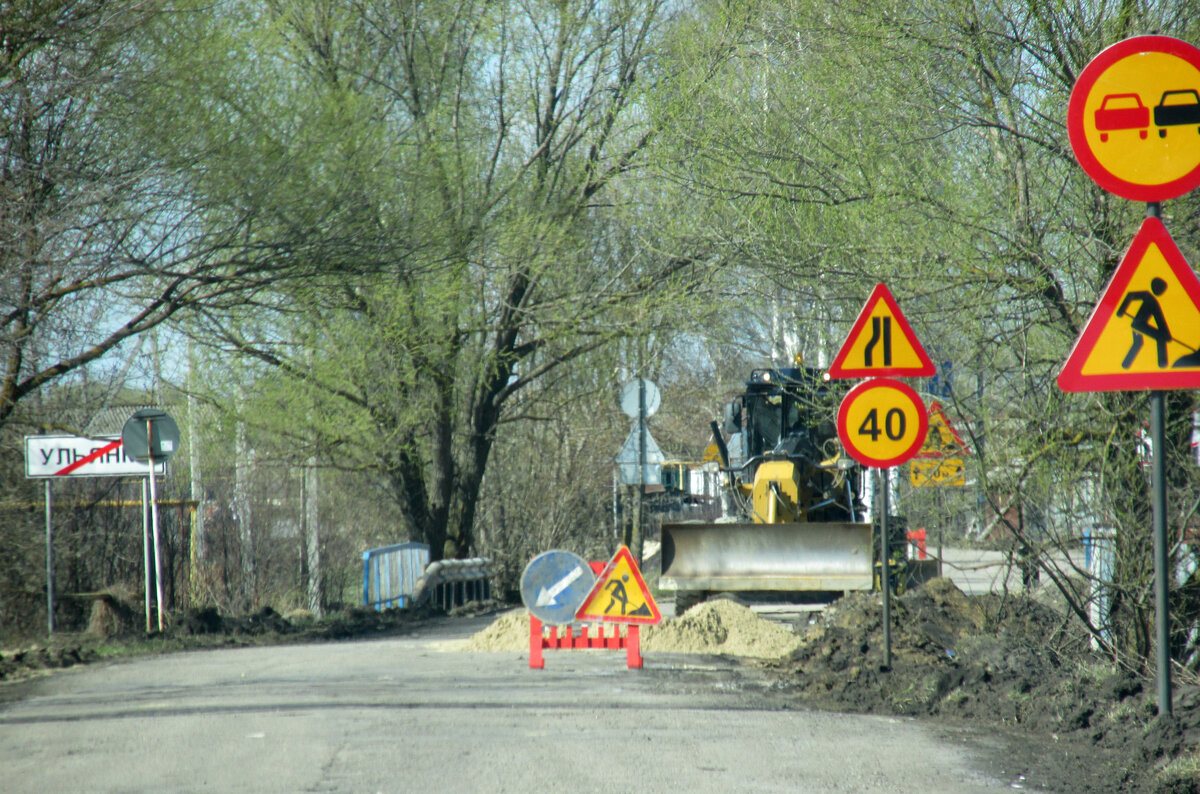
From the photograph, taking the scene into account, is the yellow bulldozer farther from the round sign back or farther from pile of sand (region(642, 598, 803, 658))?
the round sign back

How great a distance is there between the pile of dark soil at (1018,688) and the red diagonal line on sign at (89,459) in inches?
294

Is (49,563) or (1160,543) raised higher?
(1160,543)

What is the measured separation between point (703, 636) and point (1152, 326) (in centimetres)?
746

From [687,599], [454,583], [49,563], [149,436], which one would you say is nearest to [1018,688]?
[687,599]

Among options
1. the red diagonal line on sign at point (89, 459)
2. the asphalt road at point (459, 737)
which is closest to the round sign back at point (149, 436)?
the red diagonal line on sign at point (89, 459)

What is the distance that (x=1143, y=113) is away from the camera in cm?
598

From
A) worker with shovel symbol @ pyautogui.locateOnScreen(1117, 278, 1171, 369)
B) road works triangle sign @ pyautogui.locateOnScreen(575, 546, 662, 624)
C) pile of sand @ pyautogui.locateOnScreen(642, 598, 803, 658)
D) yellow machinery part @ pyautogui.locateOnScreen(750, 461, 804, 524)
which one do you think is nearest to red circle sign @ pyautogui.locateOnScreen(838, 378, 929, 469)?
road works triangle sign @ pyautogui.locateOnScreen(575, 546, 662, 624)

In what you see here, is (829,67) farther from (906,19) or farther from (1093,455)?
(1093,455)

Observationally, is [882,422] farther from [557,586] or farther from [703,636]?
[703,636]

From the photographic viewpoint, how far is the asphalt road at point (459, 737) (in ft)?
20.2

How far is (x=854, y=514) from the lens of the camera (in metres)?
16.1

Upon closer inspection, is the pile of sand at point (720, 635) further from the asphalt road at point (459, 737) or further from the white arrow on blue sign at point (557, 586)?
the white arrow on blue sign at point (557, 586)

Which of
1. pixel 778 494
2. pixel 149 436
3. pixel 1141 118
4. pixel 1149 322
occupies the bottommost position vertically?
pixel 778 494

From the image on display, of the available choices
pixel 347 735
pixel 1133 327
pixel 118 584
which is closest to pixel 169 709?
pixel 347 735
